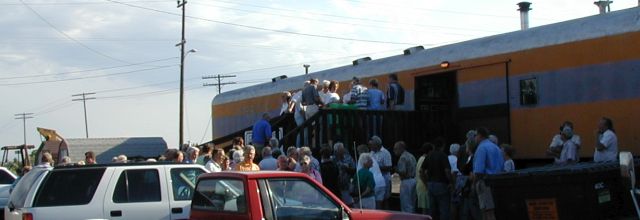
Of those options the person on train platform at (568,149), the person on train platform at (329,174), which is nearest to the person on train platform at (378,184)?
the person on train platform at (329,174)

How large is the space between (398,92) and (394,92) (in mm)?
80

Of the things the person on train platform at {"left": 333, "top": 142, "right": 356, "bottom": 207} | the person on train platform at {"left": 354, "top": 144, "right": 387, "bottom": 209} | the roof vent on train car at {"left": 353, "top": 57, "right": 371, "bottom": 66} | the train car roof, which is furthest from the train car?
the person on train platform at {"left": 333, "top": 142, "right": 356, "bottom": 207}

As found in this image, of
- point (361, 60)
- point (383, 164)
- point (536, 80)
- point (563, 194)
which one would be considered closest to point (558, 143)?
point (536, 80)

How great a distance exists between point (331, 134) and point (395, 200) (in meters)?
2.08

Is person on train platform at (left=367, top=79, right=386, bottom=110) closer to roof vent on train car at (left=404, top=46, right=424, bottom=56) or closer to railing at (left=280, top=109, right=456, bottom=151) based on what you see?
railing at (left=280, top=109, right=456, bottom=151)

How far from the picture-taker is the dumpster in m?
8.16

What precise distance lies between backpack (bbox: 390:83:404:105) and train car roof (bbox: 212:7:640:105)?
0.83 meters

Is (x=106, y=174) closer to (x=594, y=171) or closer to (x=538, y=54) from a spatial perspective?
(x=594, y=171)

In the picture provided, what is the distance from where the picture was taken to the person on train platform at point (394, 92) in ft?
49.4

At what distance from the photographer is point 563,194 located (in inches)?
325

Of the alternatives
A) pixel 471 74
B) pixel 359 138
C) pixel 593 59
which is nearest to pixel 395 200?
pixel 359 138

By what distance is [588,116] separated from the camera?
1234 cm

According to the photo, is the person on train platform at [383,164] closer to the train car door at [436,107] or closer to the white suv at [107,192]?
the train car door at [436,107]

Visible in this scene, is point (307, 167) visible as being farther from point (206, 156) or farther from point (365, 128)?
point (365, 128)
